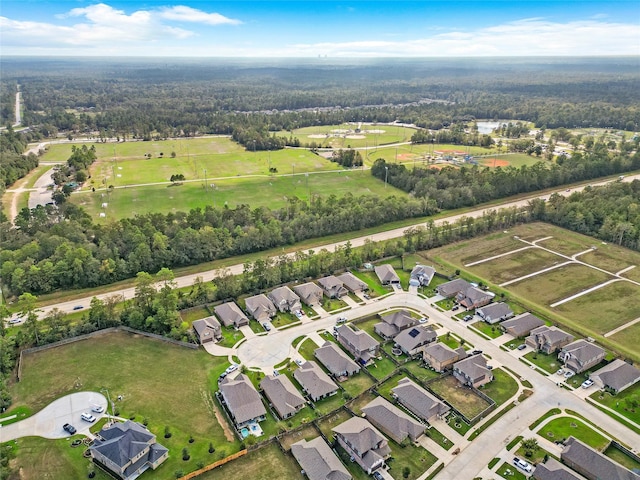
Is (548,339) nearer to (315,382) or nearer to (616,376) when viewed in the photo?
(616,376)

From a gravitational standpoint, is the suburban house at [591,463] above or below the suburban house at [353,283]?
below

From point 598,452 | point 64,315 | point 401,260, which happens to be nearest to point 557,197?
point 401,260

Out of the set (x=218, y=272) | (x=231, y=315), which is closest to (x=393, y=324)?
(x=231, y=315)

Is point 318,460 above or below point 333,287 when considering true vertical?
below

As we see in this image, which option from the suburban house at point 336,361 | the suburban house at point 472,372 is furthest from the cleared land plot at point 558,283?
the suburban house at point 336,361

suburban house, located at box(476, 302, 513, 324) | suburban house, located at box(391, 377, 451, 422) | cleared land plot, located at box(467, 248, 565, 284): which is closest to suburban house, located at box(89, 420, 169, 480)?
suburban house, located at box(391, 377, 451, 422)

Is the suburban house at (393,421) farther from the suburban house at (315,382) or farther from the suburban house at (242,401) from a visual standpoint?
the suburban house at (242,401)

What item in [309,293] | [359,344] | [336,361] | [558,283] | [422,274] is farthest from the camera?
[422,274]

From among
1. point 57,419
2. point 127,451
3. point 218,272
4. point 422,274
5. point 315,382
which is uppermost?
point 218,272
